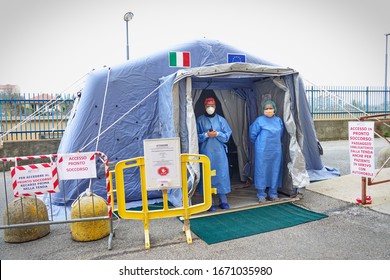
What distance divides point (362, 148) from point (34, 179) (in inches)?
185

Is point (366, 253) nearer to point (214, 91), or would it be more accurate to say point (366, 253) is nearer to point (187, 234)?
point (187, 234)

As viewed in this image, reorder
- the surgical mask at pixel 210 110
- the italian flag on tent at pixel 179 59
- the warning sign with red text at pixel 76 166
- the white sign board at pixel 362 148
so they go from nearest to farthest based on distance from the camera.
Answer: the warning sign with red text at pixel 76 166 < the white sign board at pixel 362 148 < the surgical mask at pixel 210 110 < the italian flag on tent at pixel 179 59

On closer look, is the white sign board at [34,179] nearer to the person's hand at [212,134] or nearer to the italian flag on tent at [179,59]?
the person's hand at [212,134]

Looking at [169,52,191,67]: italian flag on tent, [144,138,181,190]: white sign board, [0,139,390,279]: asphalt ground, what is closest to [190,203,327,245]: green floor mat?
[0,139,390,279]: asphalt ground

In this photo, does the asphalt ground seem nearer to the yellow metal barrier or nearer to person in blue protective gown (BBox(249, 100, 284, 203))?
the yellow metal barrier

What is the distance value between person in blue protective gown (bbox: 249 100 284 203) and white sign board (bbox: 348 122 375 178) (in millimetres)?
1105

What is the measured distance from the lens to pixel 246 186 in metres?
6.05

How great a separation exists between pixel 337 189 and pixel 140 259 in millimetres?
4120

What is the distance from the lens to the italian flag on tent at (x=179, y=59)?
5422 mm

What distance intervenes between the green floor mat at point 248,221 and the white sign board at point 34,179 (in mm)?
1954

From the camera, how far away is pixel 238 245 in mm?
3369

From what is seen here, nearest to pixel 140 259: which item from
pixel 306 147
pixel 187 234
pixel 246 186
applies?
pixel 187 234

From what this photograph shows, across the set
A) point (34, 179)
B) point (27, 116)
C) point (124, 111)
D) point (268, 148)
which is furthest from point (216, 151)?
point (27, 116)

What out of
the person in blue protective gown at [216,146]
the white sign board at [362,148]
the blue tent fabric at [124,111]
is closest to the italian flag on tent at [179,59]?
the blue tent fabric at [124,111]
